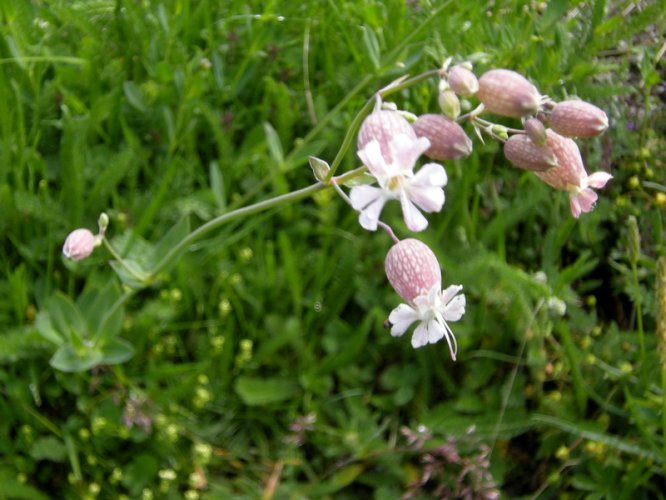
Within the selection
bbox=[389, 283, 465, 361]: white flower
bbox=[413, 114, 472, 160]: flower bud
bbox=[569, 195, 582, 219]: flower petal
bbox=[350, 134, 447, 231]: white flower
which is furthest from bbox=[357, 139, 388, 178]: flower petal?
bbox=[569, 195, 582, 219]: flower petal

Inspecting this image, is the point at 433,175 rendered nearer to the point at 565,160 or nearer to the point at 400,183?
the point at 400,183

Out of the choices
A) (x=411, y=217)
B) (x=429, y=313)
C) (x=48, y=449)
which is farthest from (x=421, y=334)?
(x=48, y=449)

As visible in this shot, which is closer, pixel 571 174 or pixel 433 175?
pixel 433 175

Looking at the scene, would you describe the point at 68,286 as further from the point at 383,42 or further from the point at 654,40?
the point at 654,40

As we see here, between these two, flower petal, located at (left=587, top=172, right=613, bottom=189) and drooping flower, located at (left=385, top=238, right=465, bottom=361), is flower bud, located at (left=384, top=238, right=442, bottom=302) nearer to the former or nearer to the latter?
drooping flower, located at (left=385, top=238, right=465, bottom=361)

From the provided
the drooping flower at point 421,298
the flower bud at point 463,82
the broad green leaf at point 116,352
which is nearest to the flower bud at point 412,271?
the drooping flower at point 421,298
